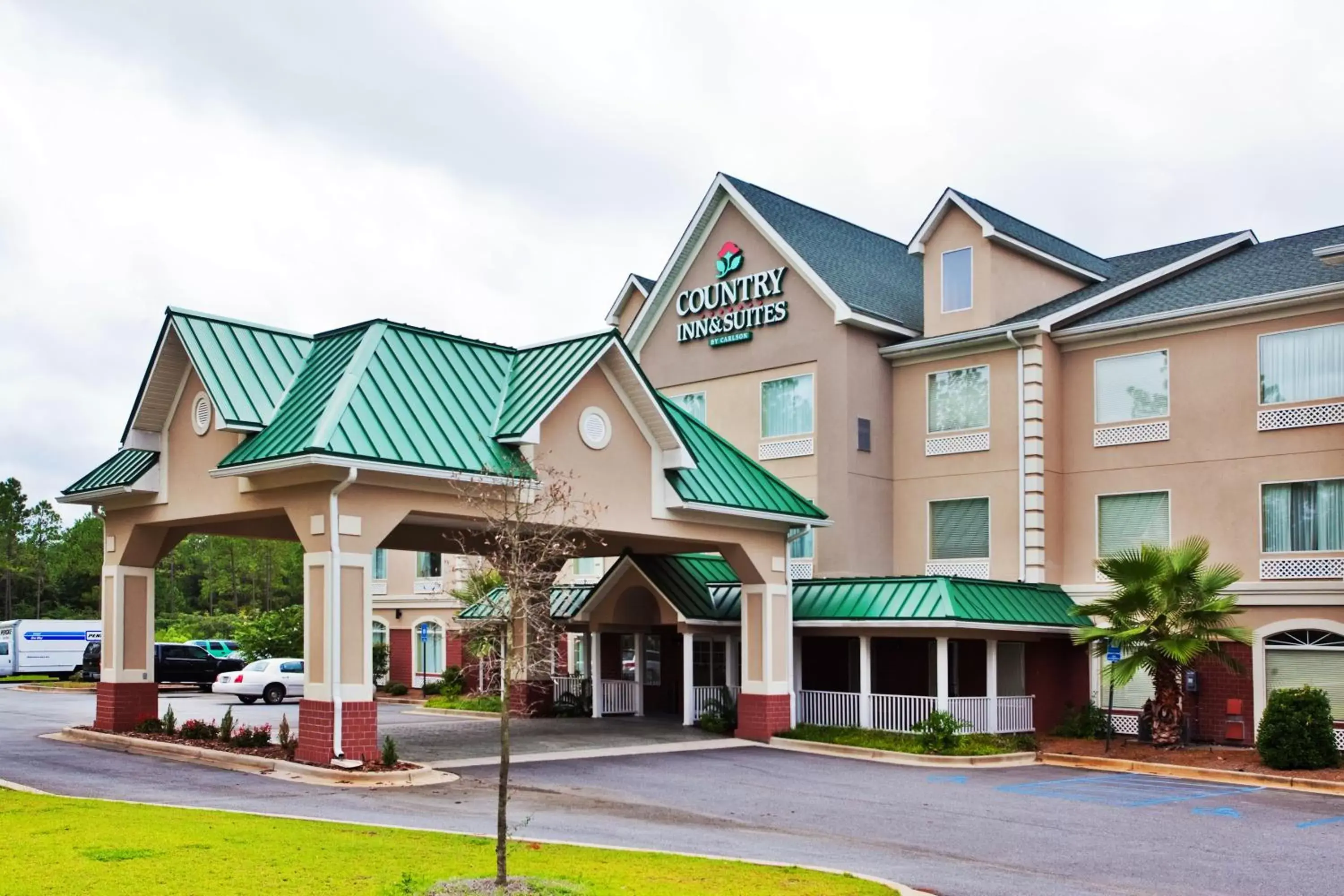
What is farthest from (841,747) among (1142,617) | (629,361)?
(629,361)

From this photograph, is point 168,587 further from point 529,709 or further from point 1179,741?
point 1179,741

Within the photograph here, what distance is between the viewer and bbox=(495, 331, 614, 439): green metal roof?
77.0 ft

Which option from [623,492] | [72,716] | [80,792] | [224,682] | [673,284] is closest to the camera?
[80,792]

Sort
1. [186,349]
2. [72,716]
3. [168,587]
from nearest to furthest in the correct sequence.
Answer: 1. [186,349]
2. [72,716]
3. [168,587]

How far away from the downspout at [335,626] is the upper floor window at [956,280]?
1715 cm

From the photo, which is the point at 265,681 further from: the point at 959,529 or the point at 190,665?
the point at 959,529

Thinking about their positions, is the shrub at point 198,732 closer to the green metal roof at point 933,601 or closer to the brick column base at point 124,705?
the brick column base at point 124,705

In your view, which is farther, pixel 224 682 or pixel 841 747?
pixel 224 682

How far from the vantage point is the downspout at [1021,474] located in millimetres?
30719

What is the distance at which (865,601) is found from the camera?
94.1ft

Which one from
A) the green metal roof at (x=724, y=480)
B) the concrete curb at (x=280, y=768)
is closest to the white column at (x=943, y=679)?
the green metal roof at (x=724, y=480)

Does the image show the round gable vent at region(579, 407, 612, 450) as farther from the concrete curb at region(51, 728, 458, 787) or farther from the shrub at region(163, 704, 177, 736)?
the shrub at region(163, 704, 177, 736)

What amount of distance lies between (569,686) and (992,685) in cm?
1173

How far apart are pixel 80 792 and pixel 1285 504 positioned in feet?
74.6
